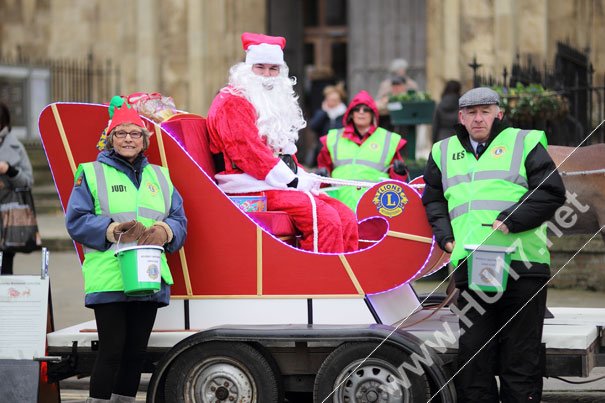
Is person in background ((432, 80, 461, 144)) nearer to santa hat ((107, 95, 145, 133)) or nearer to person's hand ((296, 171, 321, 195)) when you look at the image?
person's hand ((296, 171, 321, 195))

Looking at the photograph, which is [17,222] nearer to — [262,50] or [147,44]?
[262,50]

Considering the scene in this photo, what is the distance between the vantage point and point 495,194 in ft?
21.9

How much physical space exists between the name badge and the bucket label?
1639mm

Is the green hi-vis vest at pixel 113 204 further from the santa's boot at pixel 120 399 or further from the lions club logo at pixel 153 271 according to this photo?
the santa's boot at pixel 120 399

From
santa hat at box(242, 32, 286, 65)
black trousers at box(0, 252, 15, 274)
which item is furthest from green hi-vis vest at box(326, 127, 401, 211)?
black trousers at box(0, 252, 15, 274)

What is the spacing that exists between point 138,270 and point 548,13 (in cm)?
1557

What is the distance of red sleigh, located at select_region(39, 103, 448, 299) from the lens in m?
7.14

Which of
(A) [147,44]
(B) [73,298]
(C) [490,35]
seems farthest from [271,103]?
(A) [147,44]

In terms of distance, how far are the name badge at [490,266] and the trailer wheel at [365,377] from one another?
60 centimetres

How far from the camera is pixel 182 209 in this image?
7031 mm

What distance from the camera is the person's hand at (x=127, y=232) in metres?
6.73

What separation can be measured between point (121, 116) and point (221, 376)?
1.52 metres

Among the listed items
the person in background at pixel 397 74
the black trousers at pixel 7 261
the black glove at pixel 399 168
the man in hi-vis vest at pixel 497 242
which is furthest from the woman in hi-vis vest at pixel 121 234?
the person in background at pixel 397 74

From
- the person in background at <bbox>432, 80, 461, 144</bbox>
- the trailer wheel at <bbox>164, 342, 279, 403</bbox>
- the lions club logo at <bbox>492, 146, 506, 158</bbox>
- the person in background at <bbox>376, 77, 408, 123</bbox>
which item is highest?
the person in background at <bbox>376, 77, 408, 123</bbox>
